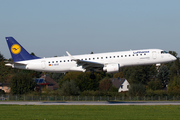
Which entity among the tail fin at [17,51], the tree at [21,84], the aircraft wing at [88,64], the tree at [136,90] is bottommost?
the tree at [136,90]

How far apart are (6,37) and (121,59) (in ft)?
61.9

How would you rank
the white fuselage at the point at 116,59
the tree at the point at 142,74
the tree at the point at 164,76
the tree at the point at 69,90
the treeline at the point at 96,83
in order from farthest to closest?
the tree at the point at 164,76, the tree at the point at 142,74, the tree at the point at 69,90, the treeline at the point at 96,83, the white fuselage at the point at 116,59

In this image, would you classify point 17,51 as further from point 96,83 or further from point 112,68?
point 96,83

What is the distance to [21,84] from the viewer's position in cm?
8194

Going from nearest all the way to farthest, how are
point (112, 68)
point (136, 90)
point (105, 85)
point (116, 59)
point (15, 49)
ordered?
point (112, 68) < point (116, 59) < point (15, 49) < point (136, 90) < point (105, 85)

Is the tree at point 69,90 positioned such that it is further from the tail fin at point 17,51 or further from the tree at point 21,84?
the tail fin at point 17,51

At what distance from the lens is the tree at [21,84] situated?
81.2 meters

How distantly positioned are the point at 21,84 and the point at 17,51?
38.7 metres

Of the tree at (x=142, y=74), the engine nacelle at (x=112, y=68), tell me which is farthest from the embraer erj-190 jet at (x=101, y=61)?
the tree at (x=142, y=74)

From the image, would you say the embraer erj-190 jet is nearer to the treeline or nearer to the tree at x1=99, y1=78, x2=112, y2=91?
the treeline

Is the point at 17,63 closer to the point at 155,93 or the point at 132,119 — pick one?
the point at 132,119

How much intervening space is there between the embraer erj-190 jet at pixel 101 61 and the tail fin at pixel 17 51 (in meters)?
1.05

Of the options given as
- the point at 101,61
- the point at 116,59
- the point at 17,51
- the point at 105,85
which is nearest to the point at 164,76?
the point at 105,85

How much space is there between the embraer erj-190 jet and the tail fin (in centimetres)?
105
